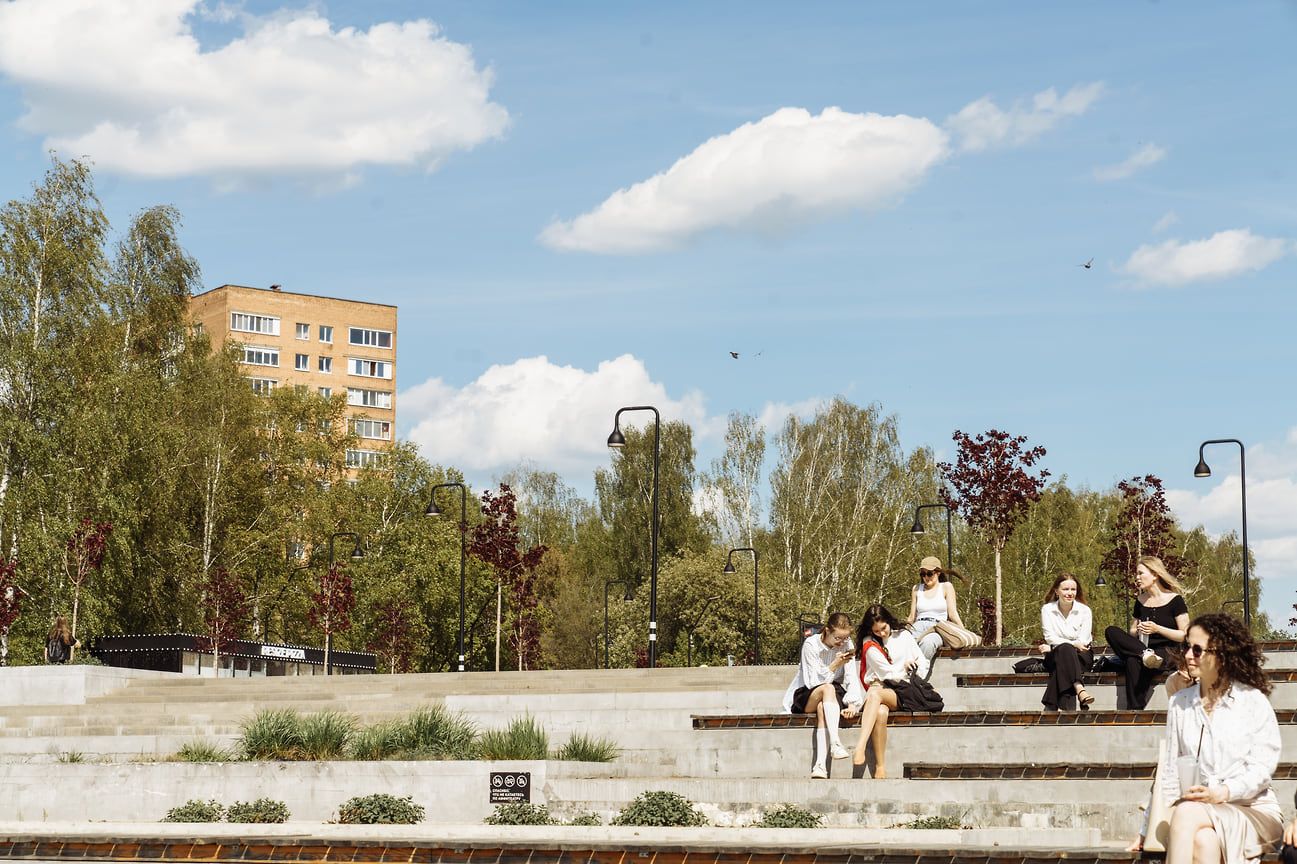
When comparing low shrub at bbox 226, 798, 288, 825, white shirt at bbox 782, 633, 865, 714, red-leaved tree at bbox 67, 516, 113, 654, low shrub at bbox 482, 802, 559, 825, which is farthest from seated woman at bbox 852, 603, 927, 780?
red-leaved tree at bbox 67, 516, 113, 654

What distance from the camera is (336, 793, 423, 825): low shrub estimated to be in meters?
13.6

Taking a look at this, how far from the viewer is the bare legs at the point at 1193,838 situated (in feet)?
21.4

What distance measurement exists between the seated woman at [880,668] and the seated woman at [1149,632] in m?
2.04

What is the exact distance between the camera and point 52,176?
39656mm

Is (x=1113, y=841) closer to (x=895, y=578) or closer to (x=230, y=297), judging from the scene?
(x=895, y=578)

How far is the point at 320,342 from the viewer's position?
9156 centimetres

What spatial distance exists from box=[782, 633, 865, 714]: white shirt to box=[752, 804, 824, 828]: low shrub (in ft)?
7.50

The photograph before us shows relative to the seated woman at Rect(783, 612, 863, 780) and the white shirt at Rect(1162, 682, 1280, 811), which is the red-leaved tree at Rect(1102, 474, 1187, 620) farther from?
the white shirt at Rect(1162, 682, 1280, 811)

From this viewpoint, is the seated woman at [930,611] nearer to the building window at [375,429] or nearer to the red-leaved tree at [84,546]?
the red-leaved tree at [84,546]

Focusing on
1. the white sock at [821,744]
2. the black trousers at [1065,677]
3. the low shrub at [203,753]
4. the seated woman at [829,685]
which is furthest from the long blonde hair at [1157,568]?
the low shrub at [203,753]

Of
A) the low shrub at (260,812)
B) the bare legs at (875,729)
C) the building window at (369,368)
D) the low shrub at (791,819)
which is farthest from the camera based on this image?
the building window at (369,368)

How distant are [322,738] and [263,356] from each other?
76.9 m

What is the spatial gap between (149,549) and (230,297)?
46.8 metres

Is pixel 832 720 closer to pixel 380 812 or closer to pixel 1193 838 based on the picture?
pixel 380 812
